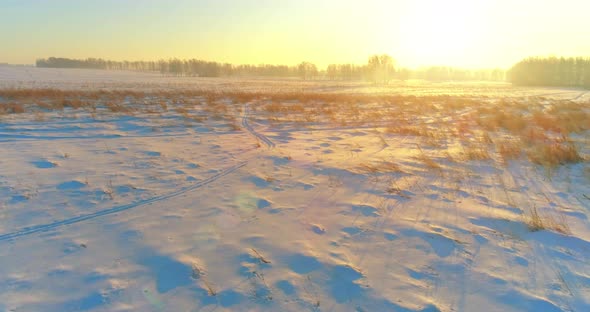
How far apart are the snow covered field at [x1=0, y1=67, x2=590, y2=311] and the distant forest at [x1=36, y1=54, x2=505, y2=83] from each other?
3556 inches

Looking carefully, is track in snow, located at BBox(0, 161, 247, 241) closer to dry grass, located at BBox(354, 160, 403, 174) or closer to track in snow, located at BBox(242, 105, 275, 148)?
dry grass, located at BBox(354, 160, 403, 174)

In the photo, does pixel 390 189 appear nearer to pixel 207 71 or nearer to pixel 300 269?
pixel 300 269

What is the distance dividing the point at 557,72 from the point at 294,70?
90.2 metres

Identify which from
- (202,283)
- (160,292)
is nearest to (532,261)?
(202,283)

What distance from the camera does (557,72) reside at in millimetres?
83250

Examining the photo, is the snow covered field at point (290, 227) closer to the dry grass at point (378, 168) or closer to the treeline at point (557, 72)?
the dry grass at point (378, 168)

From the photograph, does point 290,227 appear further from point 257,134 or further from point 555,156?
point 555,156

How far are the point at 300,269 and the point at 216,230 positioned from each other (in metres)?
1.40

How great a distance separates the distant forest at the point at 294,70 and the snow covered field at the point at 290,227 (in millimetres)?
90326

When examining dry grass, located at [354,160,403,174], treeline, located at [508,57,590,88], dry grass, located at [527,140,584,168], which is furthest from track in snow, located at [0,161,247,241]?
treeline, located at [508,57,590,88]

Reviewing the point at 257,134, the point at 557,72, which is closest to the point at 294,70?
the point at 557,72

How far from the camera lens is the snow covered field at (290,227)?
2.91 meters

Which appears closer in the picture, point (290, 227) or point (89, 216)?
point (290, 227)

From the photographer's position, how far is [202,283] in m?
3.04
